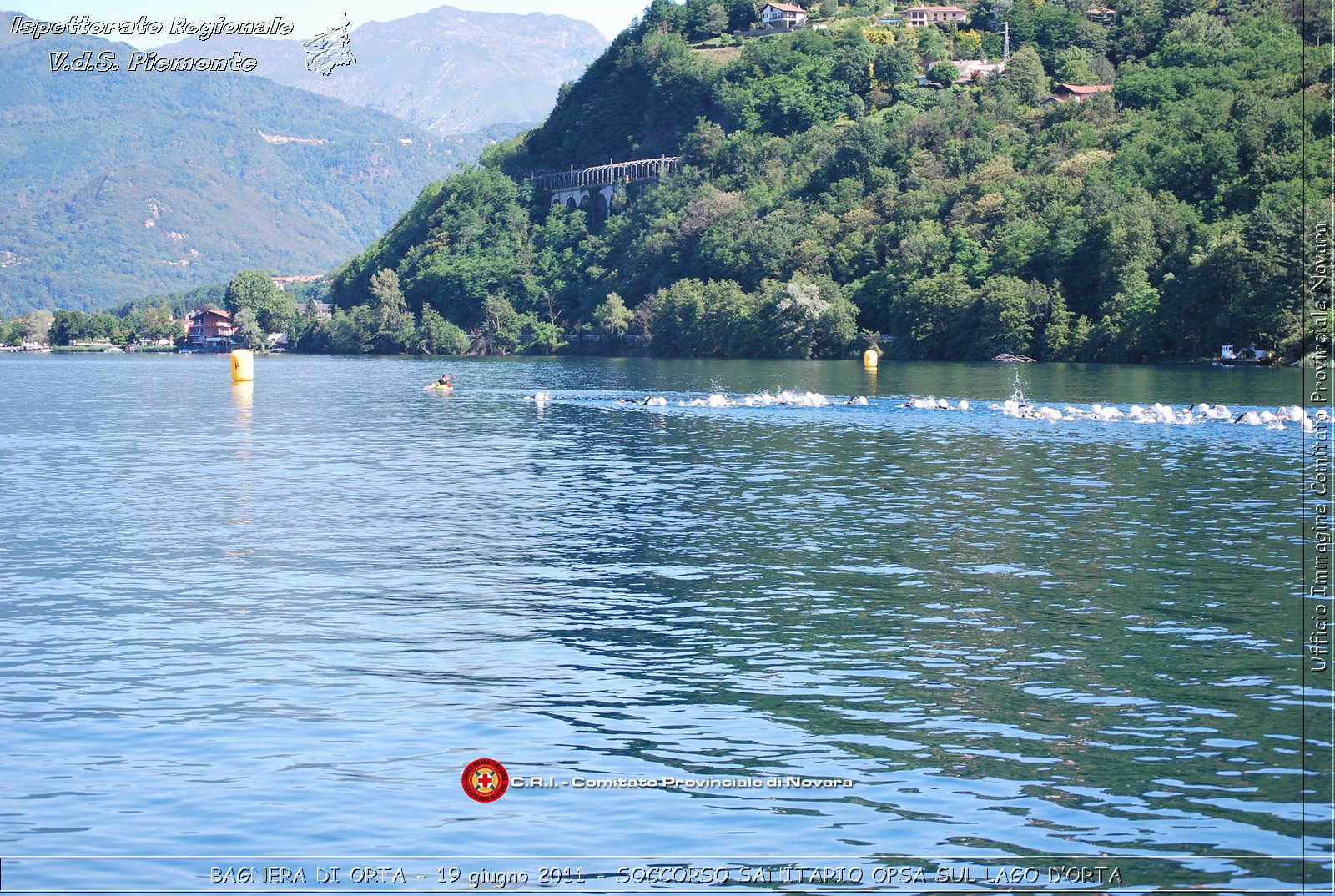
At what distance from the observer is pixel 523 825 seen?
17672 mm

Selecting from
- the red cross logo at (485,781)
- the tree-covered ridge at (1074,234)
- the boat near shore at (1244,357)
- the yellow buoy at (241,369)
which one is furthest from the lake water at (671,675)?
the tree-covered ridge at (1074,234)

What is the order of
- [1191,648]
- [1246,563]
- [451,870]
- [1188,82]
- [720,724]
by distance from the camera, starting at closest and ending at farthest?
[451,870]
[720,724]
[1191,648]
[1246,563]
[1188,82]

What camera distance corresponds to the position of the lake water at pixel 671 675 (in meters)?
17.0

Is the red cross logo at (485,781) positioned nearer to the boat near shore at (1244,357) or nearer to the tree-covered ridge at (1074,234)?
the tree-covered ridge at (1074,234)

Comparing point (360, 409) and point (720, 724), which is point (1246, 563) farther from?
point (360, 409)

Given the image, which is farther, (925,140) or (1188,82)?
(925,140)

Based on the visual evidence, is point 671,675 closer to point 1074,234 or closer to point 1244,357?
point 1244,357

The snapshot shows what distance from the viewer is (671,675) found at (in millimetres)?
23766

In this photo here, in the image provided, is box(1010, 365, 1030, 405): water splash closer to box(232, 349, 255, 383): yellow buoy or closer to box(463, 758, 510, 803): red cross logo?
box(463, 758, 510, 803): red cross logo

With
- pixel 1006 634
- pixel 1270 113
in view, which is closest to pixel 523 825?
pixel 1006 634

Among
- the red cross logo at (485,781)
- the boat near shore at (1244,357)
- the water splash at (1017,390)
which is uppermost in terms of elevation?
the boat near shore at (1244,357)

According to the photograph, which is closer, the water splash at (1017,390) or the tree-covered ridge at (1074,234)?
the water splash at (1017,390)

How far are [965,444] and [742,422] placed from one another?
15.8 m

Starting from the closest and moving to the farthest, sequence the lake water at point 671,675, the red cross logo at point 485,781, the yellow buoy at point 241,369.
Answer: the lake water at point 671,675
the red cross logo at point 485,781
the yellow buoy at point 241,369
